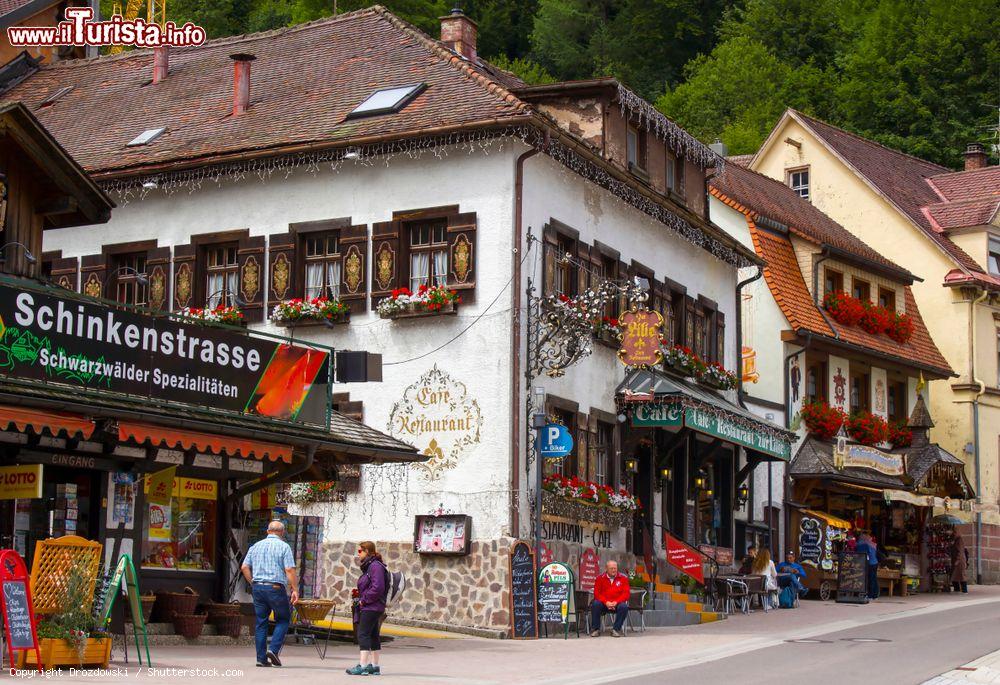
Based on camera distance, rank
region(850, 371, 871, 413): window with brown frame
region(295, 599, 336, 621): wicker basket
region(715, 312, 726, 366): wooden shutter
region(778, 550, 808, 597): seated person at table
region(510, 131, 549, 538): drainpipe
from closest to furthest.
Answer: region(295, 599, 336, 621): wicker basket, region(510, 131, 549, 538): drainpipe, region(778, 550, 808, 597): seated person at table, region(715, 312, 726, 366): wooden shutter, region(850, 371, 871, 413): window with brown frame

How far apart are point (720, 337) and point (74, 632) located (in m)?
21.2

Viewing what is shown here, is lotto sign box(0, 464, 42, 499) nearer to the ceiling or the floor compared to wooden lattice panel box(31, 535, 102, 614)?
nearer to the ceiling

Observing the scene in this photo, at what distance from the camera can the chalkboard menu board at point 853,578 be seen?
3428cm

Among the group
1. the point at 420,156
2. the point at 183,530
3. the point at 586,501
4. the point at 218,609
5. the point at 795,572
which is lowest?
the point at 218,609

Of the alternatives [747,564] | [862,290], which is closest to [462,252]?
[747,564]

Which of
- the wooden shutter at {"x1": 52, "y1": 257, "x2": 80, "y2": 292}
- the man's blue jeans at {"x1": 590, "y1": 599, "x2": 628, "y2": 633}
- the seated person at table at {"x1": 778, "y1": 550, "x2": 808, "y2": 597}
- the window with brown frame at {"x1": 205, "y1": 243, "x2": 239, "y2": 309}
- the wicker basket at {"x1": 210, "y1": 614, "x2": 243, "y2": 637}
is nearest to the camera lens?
the wicker basket at {"x1": 210, "y1": 614, "x2": 243, "y2": 637}

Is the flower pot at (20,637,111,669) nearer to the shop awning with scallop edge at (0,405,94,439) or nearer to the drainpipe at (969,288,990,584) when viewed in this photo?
the shop awning with scallop edge at (0,405,94,439)

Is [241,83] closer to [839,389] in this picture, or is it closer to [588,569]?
[588,569]

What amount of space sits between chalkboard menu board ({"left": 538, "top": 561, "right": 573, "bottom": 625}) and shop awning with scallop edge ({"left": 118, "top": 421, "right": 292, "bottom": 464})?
208 inches

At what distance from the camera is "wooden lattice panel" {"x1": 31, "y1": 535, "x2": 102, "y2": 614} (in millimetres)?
16281

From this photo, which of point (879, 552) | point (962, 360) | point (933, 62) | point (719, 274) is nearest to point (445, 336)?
point (719, 274)

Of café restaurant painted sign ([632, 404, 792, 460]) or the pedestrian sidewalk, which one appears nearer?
the pedestrian sidewalk

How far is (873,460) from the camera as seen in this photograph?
39094 mm

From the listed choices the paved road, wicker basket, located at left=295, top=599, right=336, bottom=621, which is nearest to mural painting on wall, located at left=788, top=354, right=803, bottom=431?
the paved road
